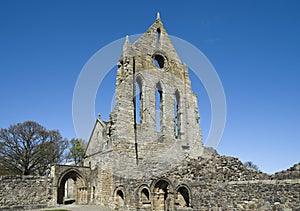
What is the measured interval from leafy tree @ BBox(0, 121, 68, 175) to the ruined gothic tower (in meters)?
8.72

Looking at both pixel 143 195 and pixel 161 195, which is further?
pixel 143 195

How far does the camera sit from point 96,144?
21719mm

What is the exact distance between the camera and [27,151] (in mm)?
28062

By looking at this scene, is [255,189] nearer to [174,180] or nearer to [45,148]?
[174,180]

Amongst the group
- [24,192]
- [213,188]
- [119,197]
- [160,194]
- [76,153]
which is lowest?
[119,197]

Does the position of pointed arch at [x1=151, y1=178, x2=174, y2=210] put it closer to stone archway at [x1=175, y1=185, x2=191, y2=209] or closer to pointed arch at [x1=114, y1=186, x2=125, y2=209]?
stone archway at [x1=175, y1=185, x2=191, y2=209]

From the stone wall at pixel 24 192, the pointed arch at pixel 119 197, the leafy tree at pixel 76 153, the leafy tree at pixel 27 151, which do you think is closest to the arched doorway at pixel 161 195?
the pointed arch at pixel 119 197

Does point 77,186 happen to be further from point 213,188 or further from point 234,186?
point 234,186

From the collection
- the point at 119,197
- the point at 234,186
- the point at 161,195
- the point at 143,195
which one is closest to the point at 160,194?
the point at 161,195

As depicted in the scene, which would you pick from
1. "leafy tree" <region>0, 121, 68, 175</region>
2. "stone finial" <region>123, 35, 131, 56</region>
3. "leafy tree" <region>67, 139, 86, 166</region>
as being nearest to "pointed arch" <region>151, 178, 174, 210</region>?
"stone finial" <region>123, 35, 131, 56</region>

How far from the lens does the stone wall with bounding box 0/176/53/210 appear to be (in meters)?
16.2

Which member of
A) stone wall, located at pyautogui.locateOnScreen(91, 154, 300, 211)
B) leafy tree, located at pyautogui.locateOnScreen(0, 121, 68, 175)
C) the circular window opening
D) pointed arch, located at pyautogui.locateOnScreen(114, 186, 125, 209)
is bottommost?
pointed arch, located at pyautogui.locateOnScreen(114, 186, 125, 209)

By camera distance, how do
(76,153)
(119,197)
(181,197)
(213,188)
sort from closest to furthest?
(213,188) < (181,197) < (119,197) < (76,153)

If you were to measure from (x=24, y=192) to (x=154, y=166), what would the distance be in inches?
353
